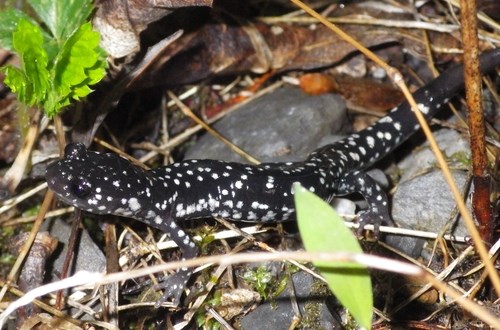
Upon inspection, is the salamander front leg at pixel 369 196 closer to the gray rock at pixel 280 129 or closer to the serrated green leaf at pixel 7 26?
the gray rock at pixel 280 129

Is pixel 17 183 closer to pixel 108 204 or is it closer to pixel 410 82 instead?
pixel 108 204

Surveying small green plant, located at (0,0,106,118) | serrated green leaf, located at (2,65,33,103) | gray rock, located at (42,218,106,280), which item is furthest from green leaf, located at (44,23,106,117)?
gray rock, located at (42,218,106,280)

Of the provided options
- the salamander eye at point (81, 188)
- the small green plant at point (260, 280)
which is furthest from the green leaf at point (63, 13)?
the small green plant at point (260, 280)

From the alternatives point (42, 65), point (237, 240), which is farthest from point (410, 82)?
point (42, 65)

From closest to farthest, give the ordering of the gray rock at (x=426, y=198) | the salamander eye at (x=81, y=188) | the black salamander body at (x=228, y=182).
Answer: the salamander eye at (x=81, y=188) → the black salamander body at (x=228, y=182) → the gray rock at (x=426, y=198)

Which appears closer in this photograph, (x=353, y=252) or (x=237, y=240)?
(x=353, y=252)

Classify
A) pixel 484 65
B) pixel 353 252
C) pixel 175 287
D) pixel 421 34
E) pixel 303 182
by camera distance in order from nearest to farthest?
pixel 353 252 < pixel 175 287 < pixel 303 182 < pixel 484 65 < pixel 421 34

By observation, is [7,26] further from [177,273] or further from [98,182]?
[177,273]
